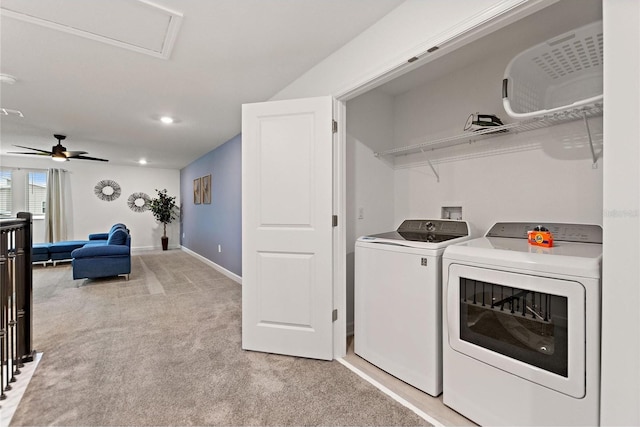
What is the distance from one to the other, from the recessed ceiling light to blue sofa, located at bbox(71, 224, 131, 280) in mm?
2462

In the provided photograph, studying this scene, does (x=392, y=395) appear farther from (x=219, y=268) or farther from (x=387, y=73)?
(x=219, y=268)

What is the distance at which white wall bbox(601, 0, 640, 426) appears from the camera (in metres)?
0.90

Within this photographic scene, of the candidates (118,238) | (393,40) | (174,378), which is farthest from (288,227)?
(118,238)

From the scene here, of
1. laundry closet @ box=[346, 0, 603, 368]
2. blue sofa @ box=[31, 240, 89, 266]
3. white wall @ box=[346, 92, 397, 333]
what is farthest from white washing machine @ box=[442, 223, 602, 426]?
blue sofa @ box=[31, 240, 89, 266]

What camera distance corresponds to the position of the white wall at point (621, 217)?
35.2 inches

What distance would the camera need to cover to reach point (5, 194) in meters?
6.09

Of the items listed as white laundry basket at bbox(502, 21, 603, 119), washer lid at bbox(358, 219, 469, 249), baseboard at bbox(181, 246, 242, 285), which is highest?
white laundry basket at bbox(502, 21, 603, 119)

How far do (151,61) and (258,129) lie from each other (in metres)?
1.00

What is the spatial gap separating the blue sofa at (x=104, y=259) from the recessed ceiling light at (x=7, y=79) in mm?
2462

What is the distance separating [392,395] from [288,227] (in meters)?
1.28

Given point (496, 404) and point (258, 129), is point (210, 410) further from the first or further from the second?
point (258, 129)

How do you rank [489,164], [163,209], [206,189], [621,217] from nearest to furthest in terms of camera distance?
1. [621,217]
2. [489,164]
3. [206,189]
4. [163,209]

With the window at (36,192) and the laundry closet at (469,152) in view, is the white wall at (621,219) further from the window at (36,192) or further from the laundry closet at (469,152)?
the window at (36,192)

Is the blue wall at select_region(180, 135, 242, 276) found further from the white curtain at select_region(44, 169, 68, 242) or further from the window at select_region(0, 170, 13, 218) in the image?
the window at select_region(0, 170, 13, 218)
